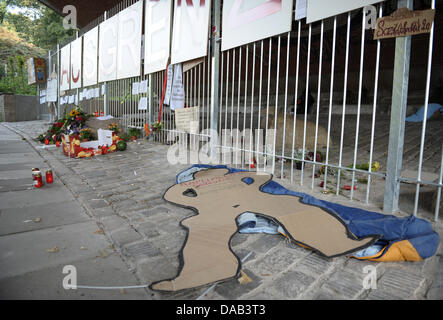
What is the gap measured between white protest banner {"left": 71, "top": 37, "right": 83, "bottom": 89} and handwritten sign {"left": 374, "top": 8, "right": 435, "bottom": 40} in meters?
11.8

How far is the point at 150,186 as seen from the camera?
3.79m

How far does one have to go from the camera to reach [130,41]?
7.95 metres

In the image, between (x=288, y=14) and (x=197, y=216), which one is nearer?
(x=197, y=216)

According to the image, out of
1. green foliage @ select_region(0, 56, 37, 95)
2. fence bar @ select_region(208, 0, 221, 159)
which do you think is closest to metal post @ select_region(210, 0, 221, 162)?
fence bar @ select_region(208, 0, 221, 159)

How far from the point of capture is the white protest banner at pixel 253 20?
363cm

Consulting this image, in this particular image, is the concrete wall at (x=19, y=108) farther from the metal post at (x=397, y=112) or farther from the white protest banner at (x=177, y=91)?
the metal post at (x=397, y=112)

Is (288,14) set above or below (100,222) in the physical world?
above

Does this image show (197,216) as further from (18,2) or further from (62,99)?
(18,2)

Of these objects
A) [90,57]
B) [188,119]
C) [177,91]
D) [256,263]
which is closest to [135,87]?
[177,91]

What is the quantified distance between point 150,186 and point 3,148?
577 centimetres

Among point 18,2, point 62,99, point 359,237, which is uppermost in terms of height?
point 18,2

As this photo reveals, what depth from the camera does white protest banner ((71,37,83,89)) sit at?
38.4 feet

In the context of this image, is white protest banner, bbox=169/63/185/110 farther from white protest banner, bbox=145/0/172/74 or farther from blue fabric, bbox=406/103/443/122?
blue fabric, bbox=406/103/443/122
